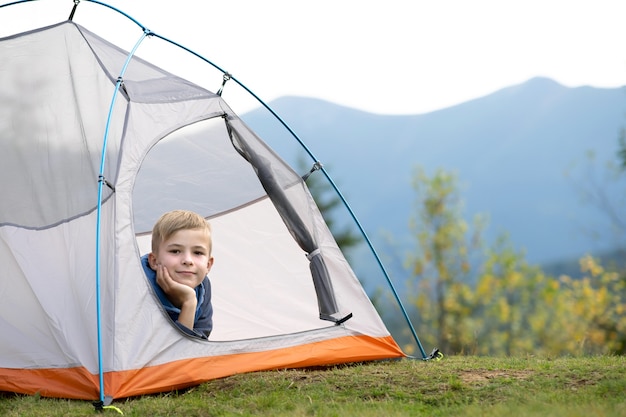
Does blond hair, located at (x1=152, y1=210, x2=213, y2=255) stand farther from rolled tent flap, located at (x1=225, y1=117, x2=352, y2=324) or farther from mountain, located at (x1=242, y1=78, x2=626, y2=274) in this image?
mountain, located at (x1=242, y1=78, x2=626, y2=274)

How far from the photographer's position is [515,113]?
22.9 metres

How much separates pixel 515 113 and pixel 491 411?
20.8 metres

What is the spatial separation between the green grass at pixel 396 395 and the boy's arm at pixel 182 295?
0.43 m

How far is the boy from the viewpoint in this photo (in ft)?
14.1

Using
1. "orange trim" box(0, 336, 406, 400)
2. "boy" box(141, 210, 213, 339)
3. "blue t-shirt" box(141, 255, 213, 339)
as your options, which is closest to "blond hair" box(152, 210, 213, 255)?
"boy" box(141, 210, 213, 339)

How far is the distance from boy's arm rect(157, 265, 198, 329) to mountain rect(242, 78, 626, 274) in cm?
1496

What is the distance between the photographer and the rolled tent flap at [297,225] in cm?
494

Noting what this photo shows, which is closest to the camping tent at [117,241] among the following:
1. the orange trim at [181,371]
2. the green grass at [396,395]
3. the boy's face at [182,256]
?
the orange trim at [181,371]

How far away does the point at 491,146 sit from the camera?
2228cm

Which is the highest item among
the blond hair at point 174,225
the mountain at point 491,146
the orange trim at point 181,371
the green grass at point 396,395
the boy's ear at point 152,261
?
the mountain at point 491,146

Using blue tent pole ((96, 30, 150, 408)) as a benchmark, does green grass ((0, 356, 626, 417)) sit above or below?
below

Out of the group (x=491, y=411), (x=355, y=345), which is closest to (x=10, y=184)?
(x=355, y=345)

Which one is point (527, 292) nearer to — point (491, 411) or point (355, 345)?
point (355, 345)

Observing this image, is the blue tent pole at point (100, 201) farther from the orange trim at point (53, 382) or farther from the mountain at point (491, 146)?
the mountain at point (491, 146)
